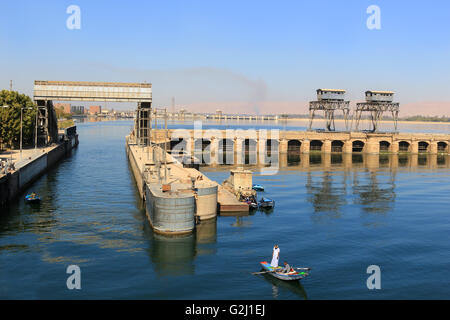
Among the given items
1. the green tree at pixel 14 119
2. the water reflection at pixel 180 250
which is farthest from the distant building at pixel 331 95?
the water reflection at pixel 180 250

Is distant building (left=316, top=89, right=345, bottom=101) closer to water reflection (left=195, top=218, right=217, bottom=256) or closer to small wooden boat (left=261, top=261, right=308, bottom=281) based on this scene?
water reflection (left=195, top=218, right=217, bottom=256)

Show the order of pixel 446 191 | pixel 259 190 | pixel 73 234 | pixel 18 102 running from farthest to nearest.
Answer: pixel 18 102
pixel 446 191
pixel 259 190
pixel 73 234

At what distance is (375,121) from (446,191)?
8276 centimetres

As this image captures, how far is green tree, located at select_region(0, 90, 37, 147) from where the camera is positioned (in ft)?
306

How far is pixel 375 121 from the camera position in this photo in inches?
6314

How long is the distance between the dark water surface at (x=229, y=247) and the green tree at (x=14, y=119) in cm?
2541

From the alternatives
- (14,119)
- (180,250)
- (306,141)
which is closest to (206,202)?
(180,250)

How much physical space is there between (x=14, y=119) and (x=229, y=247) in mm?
75156

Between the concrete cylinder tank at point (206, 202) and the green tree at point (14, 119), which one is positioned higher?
the green tree at point (14, 119)

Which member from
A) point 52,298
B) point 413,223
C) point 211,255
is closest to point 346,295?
point 211,255

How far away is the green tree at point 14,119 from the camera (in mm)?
93250

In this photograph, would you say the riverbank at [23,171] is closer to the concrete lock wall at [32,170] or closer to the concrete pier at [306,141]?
the concrete lock wall at [32,170]

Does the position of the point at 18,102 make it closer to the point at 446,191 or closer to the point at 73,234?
the point at 73,234

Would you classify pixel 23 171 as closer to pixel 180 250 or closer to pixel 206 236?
pixel 206 236
